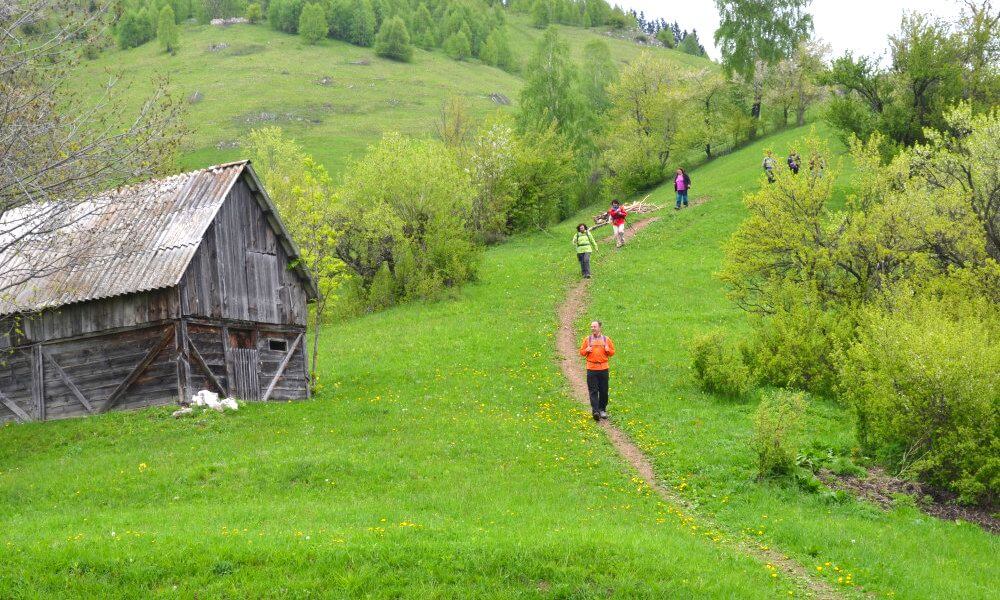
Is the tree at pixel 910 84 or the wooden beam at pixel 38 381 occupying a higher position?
the tree at pixel 910 84

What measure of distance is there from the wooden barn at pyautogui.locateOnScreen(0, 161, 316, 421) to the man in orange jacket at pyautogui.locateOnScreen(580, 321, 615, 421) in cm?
1131

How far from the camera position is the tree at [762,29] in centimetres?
7375

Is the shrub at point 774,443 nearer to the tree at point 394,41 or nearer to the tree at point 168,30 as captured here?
the tree at point 394,41

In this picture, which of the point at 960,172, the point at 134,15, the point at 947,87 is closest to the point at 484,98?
the point at 134,15

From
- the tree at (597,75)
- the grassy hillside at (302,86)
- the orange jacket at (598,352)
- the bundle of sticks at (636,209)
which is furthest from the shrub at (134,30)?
the orange jacket at (598,352)

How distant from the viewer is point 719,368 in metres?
26.4

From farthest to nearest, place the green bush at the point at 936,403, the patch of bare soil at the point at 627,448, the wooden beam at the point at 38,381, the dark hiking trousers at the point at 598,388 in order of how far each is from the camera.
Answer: the wooden beam at the point at 38,381
the dark hiking trousers at the point at 598,388
the green bush at the point at 936,403
the patch of bare soil at the point at 627,448

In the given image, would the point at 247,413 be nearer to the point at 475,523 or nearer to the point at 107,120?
A: the point at 107,120

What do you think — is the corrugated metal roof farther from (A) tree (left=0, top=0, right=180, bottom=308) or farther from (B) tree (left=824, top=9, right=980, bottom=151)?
(B) tree (left=824, top=9, right=980, bottom=151)

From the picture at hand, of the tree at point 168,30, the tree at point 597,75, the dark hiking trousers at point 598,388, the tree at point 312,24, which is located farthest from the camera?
the tree at point 312,24

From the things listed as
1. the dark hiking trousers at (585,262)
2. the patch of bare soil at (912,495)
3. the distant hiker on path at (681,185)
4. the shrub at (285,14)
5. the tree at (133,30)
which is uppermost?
the shrub at (285,14)

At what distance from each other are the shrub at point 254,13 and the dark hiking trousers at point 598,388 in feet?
598

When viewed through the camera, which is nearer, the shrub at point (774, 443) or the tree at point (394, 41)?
the shrub at point (774, 443)

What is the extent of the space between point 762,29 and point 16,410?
67.0m
